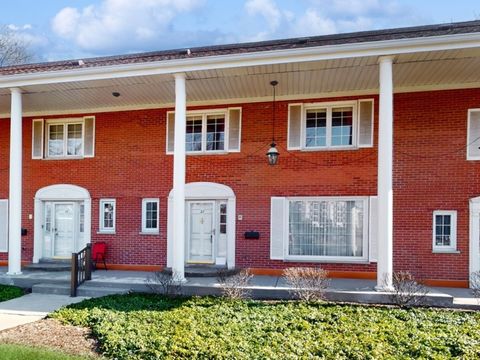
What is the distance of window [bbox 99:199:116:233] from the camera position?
11.2 metres

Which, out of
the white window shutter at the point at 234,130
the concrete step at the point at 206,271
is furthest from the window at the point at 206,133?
the concrete step at the point at 206,271

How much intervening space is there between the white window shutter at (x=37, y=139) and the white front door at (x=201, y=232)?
520 cm

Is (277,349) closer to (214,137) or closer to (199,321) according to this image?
(199,321)

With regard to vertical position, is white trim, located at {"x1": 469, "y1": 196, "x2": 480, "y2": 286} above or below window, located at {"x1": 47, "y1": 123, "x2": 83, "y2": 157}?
below

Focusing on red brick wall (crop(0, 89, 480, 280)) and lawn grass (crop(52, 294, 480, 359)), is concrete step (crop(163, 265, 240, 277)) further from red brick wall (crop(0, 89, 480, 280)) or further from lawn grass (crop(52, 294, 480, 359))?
lawn grass (crop(52, 294, 480, 359))

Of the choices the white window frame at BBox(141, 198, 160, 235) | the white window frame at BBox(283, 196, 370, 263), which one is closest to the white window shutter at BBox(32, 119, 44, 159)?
the white window frame at BBox(141, 198, 160, 235)

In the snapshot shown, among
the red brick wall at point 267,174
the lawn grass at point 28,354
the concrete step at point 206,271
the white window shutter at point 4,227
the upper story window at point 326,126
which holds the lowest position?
the lawn grass at point 28,354

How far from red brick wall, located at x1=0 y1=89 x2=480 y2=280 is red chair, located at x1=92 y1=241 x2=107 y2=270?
0.21m

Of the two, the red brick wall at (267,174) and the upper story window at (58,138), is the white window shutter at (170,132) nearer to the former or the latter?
the red brick wall at (267,174)

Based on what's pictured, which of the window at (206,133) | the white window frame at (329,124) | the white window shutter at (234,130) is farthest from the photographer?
the window at (206,133)

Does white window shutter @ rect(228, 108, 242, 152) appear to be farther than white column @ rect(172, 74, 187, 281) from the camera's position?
Yes

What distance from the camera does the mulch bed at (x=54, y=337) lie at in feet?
18.1

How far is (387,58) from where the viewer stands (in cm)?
750

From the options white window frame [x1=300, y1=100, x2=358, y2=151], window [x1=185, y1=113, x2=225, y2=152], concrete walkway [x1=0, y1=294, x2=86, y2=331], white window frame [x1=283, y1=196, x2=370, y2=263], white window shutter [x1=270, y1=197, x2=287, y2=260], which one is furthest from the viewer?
window [x1=185, y1=113, x2=225, y2=152]
